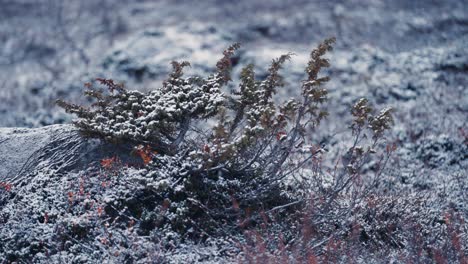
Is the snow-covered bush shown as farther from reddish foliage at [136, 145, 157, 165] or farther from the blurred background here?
the blurred background

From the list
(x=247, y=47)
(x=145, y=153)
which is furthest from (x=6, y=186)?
(x=247, y=47)

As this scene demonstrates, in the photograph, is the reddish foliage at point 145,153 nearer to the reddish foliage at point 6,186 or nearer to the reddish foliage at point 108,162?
the reddish foliage at point 108,162

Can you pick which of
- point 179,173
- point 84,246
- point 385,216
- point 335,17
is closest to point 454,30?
point 335,17

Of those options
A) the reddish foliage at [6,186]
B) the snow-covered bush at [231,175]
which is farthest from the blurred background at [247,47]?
the reddish foliage at [6,186]

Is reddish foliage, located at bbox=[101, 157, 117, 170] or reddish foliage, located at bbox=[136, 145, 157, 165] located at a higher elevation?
reddish foliage, located at bbox=[136, 145, 157, 165]

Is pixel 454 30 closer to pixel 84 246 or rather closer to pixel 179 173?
pixel 179 173

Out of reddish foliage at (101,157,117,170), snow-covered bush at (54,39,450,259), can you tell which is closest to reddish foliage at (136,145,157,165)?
snow-covered bush at (54,39,450,259)

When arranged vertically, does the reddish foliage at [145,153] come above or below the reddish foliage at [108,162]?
above

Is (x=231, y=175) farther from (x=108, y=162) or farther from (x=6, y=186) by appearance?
(x=6, y=186)

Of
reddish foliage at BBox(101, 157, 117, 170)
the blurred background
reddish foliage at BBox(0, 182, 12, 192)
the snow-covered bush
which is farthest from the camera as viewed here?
the blurred background

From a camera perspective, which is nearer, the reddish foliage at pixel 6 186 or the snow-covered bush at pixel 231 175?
the snow-covered bush at pixel 231 175
